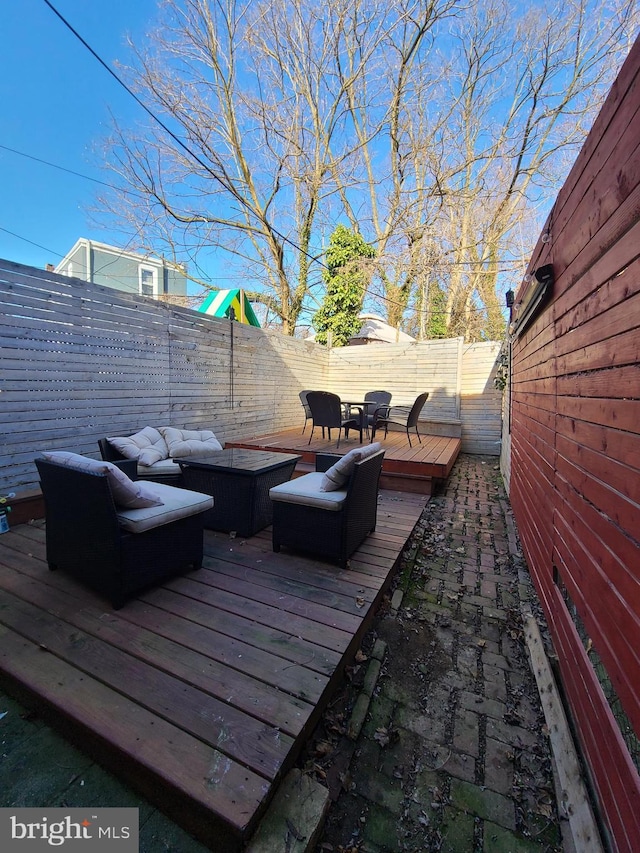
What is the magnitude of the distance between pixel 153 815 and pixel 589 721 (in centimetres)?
149

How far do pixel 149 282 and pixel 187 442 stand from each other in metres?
10.5

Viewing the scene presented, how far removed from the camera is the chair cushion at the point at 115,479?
1.87m

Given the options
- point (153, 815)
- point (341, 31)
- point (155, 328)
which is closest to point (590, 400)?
point (153, 815)

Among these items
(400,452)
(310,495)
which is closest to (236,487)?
(310,495)

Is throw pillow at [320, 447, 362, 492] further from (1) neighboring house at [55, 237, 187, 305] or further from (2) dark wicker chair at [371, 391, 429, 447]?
(1) neighboring house at [55, 237, 187, 305]

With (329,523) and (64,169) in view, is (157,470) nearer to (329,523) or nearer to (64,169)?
(329,523)

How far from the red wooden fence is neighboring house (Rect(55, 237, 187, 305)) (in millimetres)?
11258

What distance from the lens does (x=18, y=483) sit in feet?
10.5

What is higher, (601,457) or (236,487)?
(601,457)

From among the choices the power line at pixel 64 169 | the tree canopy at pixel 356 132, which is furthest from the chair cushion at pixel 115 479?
the power line at pixel 64 169

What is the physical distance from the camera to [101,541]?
1.93 m

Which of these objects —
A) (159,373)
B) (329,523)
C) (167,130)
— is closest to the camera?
(329,523)

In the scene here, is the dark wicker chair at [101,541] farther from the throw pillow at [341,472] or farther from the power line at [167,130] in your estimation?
the power line at [167,130]

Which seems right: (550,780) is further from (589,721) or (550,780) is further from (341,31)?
(341,31)
